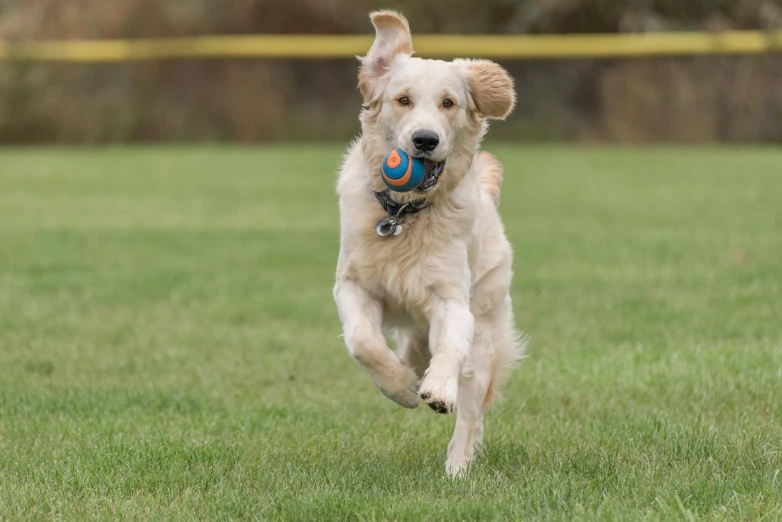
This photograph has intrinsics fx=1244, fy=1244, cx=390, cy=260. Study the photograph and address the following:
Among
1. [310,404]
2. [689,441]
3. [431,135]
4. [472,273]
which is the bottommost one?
[310,404]

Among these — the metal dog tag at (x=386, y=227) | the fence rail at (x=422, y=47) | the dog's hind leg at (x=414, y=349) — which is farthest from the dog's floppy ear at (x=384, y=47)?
the fence rail at (x=422, y=47)

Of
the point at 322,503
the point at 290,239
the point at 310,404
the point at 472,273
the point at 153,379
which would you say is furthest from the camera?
the point at 290,239

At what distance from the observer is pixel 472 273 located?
518cm

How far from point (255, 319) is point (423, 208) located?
3.79m

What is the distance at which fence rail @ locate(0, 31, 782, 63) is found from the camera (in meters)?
23.9

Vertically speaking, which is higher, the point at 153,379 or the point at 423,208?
the point at 423,208

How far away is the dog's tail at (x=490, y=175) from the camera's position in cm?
561

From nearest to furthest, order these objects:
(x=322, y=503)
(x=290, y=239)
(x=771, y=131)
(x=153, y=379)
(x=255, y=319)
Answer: (x=322, y=503), (x=153, y=379), (x=255, y=319), (x=290, y=239), (x=771, y=131)

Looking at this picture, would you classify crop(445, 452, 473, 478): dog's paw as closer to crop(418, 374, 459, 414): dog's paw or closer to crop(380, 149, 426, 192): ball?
crop(418, 374, 459, 414): dog's paw

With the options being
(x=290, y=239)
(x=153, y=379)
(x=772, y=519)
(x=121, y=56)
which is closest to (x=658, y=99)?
(x=121, y=56)

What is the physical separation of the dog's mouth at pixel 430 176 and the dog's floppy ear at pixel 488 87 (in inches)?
16.1

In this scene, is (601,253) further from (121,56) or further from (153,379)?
(121,56)

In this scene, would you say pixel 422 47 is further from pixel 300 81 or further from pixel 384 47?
pixel 384 47

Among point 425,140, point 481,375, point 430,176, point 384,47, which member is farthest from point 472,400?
point 384,47
